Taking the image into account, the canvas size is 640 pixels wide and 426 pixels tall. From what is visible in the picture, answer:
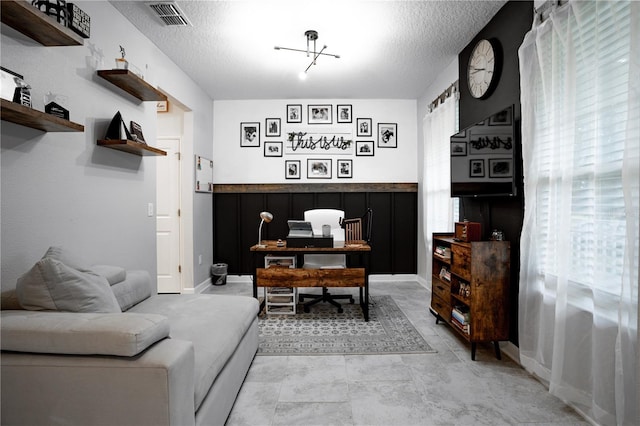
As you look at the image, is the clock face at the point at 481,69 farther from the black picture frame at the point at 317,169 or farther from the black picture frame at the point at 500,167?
the black picture frame at the point at 317,169

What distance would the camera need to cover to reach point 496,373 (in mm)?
2508

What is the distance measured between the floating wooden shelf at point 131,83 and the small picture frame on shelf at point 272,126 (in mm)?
2442

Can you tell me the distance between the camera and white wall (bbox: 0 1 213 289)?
197cm

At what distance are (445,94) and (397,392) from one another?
3506 mm

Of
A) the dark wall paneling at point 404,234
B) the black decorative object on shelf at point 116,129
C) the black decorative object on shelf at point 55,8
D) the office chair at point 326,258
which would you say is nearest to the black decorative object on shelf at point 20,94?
the black decorative object on shelf at point 55,8

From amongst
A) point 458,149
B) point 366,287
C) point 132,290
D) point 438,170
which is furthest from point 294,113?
point 132,290

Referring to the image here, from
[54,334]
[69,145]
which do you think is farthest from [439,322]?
[69,145]

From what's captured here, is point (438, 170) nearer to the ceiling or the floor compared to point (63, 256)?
nearer to the ceiling

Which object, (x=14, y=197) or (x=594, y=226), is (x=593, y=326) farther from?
(x=14, y=197)

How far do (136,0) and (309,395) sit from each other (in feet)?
10.8

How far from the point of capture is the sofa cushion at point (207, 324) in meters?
1.68

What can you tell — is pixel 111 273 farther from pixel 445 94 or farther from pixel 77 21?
pixel 445 94

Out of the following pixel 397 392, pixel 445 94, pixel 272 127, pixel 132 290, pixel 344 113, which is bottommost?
pixel 397 392

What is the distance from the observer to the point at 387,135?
558cm
